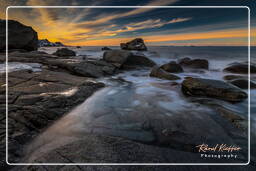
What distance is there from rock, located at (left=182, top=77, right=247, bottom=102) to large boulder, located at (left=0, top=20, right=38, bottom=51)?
558 inches

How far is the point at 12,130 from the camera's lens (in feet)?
6.74

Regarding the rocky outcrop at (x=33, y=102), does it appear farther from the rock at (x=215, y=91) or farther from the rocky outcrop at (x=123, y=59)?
the rocky outcrop at (x=123, y=59)

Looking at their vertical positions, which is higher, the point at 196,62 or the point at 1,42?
the point at 1,42

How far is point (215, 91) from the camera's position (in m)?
4.22

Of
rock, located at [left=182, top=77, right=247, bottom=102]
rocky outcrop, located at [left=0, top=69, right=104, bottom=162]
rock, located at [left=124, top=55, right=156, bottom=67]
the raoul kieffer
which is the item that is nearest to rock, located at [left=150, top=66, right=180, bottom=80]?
rock, located at [left=182, top=77, right=247, bottom=102]

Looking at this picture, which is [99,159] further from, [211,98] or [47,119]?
[211,98]

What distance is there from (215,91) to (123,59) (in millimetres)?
6660

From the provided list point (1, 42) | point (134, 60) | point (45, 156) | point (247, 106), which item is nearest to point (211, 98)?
point (247, 106)

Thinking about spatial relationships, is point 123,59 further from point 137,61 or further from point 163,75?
point 163,75

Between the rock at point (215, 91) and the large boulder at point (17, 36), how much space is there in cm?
1416

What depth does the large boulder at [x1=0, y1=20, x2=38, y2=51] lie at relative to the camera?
10.8 meters

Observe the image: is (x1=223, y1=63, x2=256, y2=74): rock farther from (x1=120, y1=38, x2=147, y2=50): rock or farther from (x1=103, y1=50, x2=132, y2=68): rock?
(x1=120, y1=38, x2=147, y2=50): rock

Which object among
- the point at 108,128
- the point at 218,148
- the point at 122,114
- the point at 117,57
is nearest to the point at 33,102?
the point at 108,128

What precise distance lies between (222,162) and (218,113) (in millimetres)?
1693
